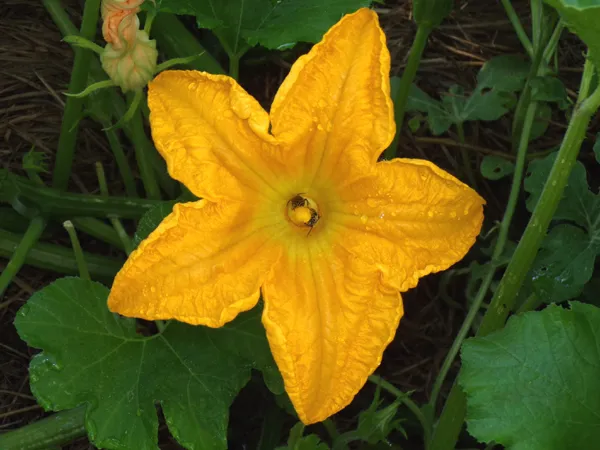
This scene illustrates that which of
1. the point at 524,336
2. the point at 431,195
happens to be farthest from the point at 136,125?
the point at 524,336

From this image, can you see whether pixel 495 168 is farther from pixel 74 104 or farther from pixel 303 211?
pixel 74 104

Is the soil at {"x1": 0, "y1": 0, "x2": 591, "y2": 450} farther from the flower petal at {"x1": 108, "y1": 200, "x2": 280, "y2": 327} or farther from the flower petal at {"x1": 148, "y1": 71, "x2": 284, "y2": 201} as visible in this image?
the flower petal at {"x1": 148, "y1": 71, "x2": 284, "y2": 201}

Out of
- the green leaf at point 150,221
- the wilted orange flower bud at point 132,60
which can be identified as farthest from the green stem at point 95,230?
the wilted orange flower bud at point 132,60

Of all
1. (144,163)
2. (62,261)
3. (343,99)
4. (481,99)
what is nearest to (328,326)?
(343,99)

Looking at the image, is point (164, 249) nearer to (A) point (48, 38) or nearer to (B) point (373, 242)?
(B) point (373, 242)

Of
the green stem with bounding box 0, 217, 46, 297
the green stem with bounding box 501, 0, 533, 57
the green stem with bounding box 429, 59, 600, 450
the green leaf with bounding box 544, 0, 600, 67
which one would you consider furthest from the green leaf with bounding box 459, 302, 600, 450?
the green stem with bounding box 0, 217, 46, 297

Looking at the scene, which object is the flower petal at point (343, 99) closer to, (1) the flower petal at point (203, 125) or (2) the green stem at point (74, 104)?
(1) the flower petal at point (203, 125)
